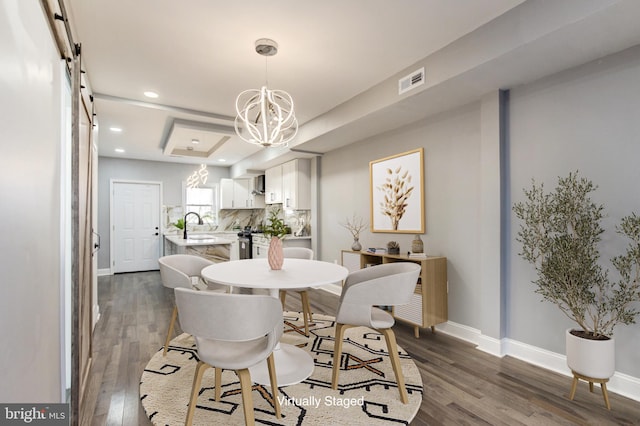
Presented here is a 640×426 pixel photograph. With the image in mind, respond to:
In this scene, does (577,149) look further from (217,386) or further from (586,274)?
(217,386)

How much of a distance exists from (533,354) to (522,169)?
1.57 meters

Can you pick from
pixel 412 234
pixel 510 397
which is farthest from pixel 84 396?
pixel 412 234

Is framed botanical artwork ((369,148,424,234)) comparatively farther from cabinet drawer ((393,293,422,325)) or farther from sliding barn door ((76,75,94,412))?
sliding barn door ((76,75,94,412))

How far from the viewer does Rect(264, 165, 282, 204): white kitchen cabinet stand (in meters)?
6.47

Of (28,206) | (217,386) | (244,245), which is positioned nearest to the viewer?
(28,206)

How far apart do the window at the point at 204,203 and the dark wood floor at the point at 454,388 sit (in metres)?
4.64

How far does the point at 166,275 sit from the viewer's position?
9.09 feet

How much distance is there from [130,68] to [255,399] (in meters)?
3.11

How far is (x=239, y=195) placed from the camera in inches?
312

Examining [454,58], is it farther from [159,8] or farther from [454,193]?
[159,8]

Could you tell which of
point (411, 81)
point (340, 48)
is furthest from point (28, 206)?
point (411, 81)

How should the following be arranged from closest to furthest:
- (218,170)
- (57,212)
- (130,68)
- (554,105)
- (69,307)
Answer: (57,212) < (69,307) < (554,105) < (130,68) < (218,170)

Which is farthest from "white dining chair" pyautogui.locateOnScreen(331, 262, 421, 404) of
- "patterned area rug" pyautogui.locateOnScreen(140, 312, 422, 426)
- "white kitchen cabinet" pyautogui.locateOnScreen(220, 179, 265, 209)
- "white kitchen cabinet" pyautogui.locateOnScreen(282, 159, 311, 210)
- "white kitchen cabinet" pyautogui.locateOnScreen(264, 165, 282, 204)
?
"white kitchen cabinet" pyautogui.locateOnScreen(220, 179, 265, 209)

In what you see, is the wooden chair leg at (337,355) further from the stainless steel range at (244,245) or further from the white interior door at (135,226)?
the white interior door at (135,226)
